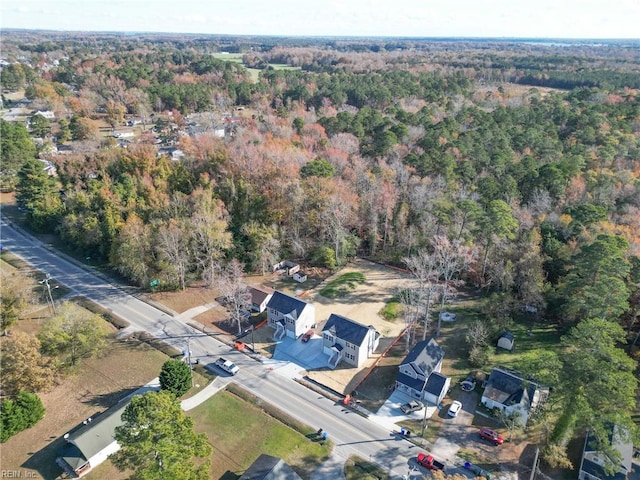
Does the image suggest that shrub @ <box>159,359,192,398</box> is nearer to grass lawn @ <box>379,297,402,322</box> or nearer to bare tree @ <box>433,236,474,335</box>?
grass lawn @ <box>379,297,402,322</box>

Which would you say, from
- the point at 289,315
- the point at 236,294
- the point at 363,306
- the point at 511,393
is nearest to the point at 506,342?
the point at 511,393

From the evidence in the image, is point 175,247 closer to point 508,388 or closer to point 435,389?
point 435,389

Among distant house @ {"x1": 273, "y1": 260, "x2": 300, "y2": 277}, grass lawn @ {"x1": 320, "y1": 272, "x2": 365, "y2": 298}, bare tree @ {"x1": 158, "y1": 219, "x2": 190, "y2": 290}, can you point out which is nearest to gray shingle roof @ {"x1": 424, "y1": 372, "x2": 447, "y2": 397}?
grass lawn @ {"x1": 320, "y1": 272, "x2": 365, "y2": 298}

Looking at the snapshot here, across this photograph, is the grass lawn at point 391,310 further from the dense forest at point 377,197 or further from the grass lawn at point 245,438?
the grass lawn at point 245,438

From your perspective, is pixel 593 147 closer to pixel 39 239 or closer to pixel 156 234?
pixel 156 234

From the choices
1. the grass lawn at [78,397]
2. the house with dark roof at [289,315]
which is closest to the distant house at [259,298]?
the house with dark roof at [289,315]

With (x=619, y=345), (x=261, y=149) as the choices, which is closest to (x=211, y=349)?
(x=261, y=149)
